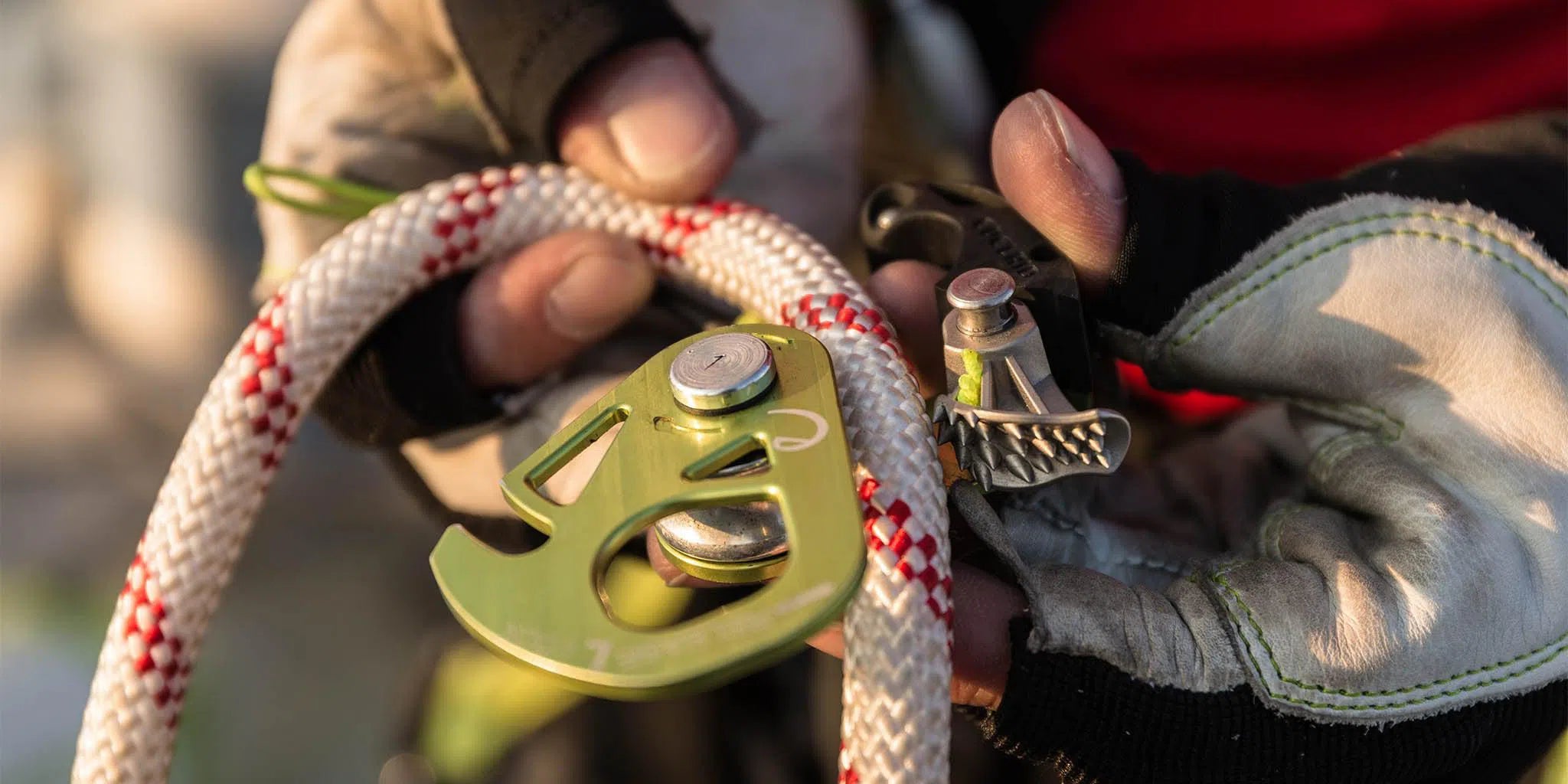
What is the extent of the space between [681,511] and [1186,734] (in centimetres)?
19

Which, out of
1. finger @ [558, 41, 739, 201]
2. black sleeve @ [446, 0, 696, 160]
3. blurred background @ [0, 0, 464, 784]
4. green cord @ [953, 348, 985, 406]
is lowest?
blurred background @ [0, 0, 464, 784]

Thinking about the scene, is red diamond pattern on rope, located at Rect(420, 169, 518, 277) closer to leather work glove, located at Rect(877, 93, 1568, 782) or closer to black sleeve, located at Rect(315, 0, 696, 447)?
black sleeve, located at Rect(315, 0, 696, 447)

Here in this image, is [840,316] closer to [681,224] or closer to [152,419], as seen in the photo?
[681,224]

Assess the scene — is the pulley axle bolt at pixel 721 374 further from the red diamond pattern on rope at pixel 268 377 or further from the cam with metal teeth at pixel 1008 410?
the red diamond pattern on rope at pixel 268 377

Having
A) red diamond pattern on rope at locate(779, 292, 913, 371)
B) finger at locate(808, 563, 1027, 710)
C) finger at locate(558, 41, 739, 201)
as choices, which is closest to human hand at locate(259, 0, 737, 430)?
finger at locate(558, 41, 739, 201)

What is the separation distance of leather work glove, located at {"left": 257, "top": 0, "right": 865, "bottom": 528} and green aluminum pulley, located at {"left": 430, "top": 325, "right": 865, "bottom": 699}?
14cm

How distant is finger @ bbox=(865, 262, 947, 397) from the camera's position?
471 mm

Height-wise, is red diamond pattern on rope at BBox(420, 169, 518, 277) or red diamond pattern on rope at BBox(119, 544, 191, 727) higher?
red diamond pattern on rope at BBox(420, 169, 518, 277)

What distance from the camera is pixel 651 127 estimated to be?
20.3 inches

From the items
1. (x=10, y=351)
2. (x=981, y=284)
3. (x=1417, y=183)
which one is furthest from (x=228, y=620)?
(x=1417, y=183)

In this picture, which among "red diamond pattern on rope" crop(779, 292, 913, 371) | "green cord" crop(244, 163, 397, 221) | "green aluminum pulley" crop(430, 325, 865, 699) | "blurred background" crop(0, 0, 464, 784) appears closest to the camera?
"green aluminum pulley" crop(430, 325, 865, 699)

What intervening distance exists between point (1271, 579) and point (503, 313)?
351 millimetres

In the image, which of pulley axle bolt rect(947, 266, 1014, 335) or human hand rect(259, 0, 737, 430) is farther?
human hand rect(259, 0, 737, 430)

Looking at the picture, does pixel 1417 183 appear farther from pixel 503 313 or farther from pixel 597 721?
pixel 597 721
